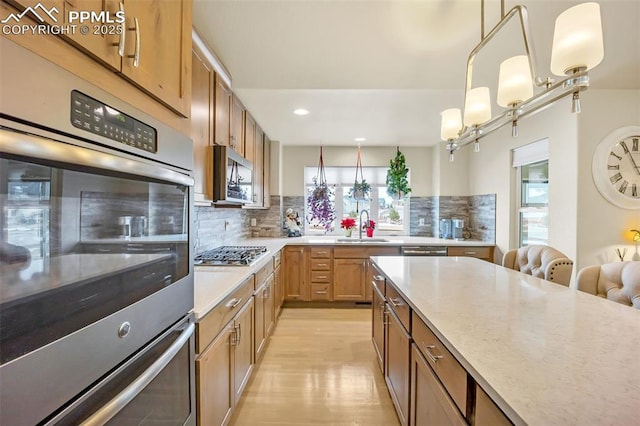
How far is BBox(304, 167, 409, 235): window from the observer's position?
4648 millimetres

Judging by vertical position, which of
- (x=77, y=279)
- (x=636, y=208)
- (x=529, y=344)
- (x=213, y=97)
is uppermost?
(x=213, y=97)

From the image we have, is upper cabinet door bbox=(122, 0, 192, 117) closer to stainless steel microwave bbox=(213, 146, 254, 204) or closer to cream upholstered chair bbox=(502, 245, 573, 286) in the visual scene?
stainless steel microwave bbox=(213, 146, 254, 204)

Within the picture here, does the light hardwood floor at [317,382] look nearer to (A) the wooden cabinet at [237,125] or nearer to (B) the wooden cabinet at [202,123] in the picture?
(B) the wooden cabinet at [202,123]

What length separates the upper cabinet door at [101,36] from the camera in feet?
2.02

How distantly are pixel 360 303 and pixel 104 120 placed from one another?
3.69 meters

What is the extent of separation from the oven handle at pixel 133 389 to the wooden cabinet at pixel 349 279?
2.88m

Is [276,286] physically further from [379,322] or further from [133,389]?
[133,389]

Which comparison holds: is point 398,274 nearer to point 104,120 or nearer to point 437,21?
point 437,21

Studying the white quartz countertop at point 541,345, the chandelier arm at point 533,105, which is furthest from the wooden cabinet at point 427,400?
the chandelier arm at point 533,105

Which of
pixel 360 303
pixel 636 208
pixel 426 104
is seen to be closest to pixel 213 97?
pixel 426 104

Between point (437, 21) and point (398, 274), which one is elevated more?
point (437, 21)

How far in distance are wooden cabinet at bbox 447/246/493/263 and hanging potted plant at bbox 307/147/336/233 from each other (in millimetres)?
1835

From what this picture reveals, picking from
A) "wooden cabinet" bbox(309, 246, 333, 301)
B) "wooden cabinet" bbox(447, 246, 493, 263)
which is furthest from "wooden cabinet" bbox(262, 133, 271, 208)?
"wooden cabinet" bbox(447, 246, 493, 263)

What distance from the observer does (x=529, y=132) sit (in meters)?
2.96
